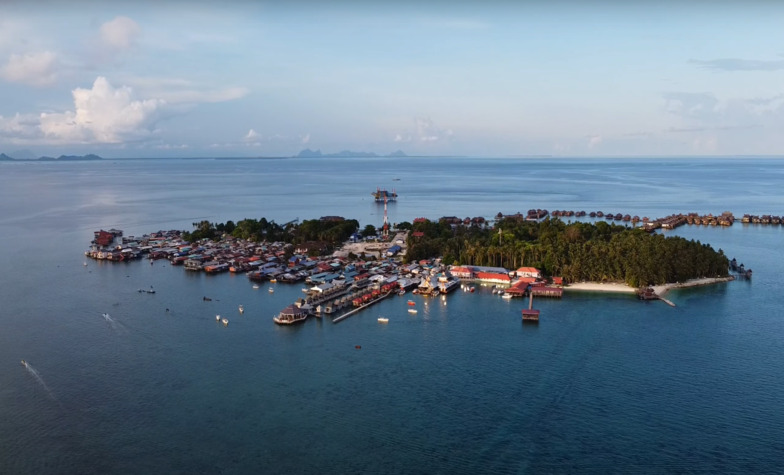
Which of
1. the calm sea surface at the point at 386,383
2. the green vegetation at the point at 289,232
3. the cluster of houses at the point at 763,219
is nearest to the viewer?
the calm sea surface at the point at 386,383

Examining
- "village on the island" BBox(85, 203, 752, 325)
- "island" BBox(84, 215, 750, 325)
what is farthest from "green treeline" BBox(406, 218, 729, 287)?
"village on the island" BBox(85, 203, 752, 325)

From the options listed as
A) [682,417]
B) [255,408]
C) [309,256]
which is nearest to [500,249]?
[309,256]

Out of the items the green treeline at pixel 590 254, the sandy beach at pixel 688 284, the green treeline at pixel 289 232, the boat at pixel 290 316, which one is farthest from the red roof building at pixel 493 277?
the green treeline at pixel 289 232

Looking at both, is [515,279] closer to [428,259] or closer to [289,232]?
[428,259]

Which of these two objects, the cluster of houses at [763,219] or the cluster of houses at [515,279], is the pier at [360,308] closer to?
the cluster of houses at [515,279]

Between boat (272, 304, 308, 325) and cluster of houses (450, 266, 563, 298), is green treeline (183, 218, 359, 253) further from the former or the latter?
boat (272, 304, 308, 325)

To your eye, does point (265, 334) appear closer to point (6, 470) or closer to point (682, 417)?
point (6, 470)

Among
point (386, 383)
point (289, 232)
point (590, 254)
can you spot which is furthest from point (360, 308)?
point (289, 232)
